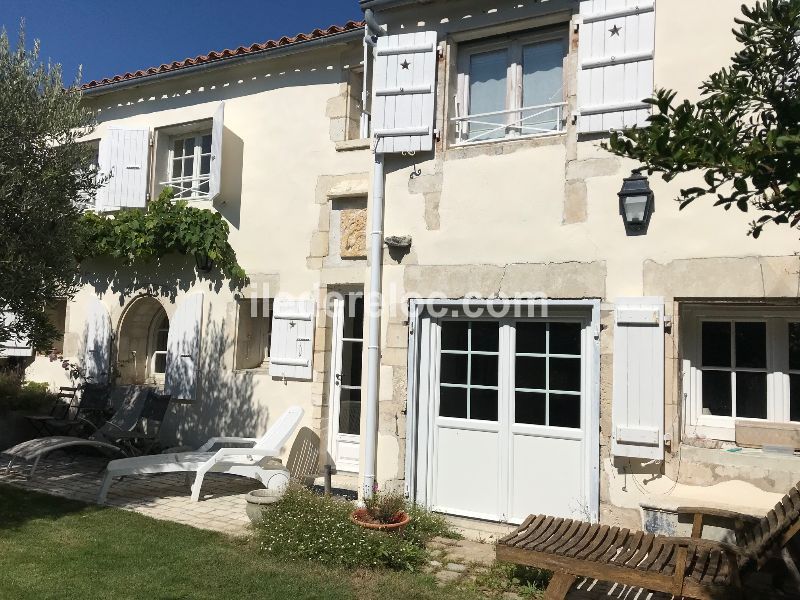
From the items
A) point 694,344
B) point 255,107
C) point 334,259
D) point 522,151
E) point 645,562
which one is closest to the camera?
point 645,562

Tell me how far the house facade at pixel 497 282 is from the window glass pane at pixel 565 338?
0.02 meters

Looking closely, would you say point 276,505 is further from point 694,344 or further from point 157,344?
point 157,344

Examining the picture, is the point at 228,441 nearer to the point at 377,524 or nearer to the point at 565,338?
the point at 377,524

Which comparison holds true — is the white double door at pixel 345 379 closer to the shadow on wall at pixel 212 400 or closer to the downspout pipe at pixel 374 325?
the shadow on wall at pixel 212 400

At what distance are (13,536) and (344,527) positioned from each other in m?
2.61

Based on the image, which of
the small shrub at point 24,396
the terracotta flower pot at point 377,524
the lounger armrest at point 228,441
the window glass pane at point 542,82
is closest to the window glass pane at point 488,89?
the window glass pane at point 542,82

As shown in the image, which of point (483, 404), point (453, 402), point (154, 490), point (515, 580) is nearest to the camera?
point (515, 580)

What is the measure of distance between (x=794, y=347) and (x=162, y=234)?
23.0 ft

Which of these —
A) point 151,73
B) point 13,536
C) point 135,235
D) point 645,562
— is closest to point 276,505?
point 13,536

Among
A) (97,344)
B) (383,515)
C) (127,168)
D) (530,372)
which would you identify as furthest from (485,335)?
(97,344)

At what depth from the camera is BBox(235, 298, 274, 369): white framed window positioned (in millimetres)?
8297

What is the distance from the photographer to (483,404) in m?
5.95

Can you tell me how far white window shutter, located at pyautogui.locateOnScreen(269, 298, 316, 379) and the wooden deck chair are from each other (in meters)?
3.75

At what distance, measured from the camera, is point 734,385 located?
208 inches
